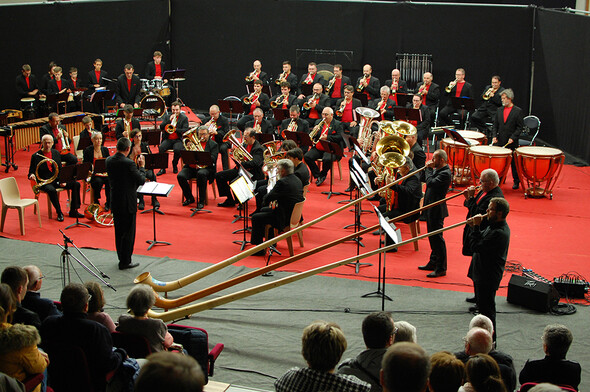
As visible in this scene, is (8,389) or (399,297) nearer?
(8,389)

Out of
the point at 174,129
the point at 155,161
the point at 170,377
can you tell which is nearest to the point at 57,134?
the point at 155,161

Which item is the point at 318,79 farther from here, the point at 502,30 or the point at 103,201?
the point at 103,201

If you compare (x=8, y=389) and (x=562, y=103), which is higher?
(x=562, y=103)

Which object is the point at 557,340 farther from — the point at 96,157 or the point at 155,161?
the point at 96,157

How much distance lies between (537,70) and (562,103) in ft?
6.04

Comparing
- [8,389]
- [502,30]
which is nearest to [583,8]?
[502,30]

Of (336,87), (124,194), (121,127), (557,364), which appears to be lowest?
(557,364)

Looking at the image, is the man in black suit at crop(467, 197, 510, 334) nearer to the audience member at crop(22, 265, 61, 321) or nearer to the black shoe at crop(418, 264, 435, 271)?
the black shoe at crop(418, 264, 435, 271)

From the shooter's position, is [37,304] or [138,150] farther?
[138,150]

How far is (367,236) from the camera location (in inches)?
424

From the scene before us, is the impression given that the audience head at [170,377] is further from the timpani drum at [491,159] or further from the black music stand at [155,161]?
the timpani drum at [491,159]

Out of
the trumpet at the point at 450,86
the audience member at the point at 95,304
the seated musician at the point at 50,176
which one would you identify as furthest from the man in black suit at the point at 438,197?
the trumpet at the point at 450,86

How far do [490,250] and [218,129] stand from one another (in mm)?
8024

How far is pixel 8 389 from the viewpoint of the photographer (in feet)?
13.3
